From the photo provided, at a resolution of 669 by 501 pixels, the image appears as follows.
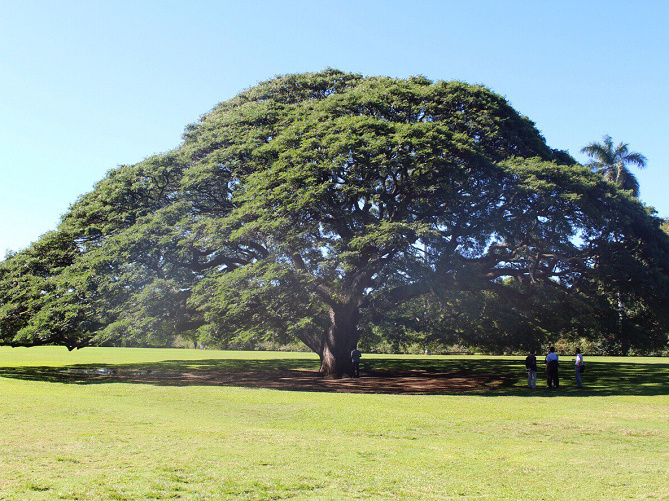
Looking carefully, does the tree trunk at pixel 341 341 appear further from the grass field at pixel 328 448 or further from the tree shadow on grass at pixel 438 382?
the grass field at pixel 328 448

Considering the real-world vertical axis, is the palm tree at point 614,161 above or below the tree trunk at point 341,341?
above

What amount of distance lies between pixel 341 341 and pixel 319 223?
7024mm

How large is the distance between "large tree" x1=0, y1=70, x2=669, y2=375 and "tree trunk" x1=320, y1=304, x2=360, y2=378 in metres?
0.21

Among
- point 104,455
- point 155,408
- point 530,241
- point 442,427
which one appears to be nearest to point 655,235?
point 530,241

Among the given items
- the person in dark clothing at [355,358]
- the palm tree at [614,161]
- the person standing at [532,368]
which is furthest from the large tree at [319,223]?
the palm tree at [614,161]

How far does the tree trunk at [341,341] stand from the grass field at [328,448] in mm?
10261

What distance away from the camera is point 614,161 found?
179ft

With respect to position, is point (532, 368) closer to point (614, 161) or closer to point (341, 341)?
point (341, 341)

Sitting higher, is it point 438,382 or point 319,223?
point 319,223

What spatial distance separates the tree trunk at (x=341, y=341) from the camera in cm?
2694

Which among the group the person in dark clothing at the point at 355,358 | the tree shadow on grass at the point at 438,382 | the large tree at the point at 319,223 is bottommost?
the tree shadow on grass at the point at 438,382

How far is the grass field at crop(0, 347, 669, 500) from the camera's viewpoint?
628cm

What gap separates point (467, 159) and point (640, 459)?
15.9 meters

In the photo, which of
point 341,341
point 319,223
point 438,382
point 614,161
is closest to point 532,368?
point 438,382
